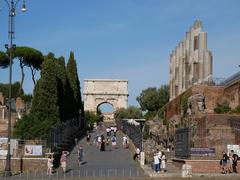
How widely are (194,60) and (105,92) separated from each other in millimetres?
61690

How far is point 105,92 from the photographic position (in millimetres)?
127250

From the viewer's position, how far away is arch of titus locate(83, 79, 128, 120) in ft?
414

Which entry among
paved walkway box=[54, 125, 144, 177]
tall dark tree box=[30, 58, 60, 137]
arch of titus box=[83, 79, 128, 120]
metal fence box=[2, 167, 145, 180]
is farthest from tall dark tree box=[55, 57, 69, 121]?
arch of titus box=[83, 79, 128, 120]

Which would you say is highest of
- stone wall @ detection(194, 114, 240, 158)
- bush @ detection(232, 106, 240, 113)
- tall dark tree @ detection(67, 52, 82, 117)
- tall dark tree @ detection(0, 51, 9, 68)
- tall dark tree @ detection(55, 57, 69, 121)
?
tall dark tree @ detection(0, 51, 9, 68)

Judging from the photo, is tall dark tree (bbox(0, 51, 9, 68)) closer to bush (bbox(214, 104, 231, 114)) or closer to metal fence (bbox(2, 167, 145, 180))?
bush (bbox(214, 104, 231, 114))

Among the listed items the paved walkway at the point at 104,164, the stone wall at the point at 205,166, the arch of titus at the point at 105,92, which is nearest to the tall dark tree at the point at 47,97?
the paved walkway at the point at 104,164

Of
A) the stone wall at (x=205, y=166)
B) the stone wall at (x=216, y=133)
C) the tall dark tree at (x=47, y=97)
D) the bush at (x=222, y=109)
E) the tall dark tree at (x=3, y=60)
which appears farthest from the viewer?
the tall dark tree at (x=3, y=60)

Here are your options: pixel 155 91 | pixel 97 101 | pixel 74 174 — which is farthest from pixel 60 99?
pixel 97 101

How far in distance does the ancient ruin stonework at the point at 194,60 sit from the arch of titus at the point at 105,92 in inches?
1934

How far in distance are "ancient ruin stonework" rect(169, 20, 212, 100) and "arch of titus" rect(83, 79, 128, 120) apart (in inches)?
1934

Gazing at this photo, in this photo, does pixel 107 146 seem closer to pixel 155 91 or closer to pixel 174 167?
pixel 174 167

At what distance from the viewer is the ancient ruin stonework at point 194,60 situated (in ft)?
209

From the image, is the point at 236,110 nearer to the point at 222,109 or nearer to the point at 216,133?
the point at 222,109

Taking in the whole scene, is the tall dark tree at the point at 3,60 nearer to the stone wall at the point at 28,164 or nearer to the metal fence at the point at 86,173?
the stone wall at the point at 28,164
